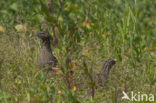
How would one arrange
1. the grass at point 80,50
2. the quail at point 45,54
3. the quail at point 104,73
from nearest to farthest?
the grass at point 80,50 < the quail at point 104,73 < the quail at point 45,54

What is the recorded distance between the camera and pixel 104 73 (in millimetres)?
4148

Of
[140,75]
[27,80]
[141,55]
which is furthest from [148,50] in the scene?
[27,80]

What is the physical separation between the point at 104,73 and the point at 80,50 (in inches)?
22.2

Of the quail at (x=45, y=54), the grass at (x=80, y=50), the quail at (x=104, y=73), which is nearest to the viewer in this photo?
the grass at (x=80, y=50)

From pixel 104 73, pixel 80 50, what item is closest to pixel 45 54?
pixel 80 50

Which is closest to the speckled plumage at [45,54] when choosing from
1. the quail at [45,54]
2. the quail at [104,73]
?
the quail at [45,54]

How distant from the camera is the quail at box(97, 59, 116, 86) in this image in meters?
4.13

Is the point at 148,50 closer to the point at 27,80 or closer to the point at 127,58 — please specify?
the point at 127,58

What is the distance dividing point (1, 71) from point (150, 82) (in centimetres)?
173

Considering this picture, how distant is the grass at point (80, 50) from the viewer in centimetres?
362

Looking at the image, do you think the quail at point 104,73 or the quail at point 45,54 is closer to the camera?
the quail at point 104,73

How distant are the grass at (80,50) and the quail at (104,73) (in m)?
0.06

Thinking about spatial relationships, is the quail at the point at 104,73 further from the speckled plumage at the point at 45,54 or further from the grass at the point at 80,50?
the speckled plumage at the point at 45,54

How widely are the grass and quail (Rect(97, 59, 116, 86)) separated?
6cm
